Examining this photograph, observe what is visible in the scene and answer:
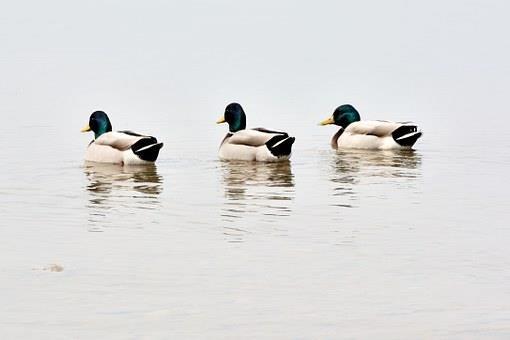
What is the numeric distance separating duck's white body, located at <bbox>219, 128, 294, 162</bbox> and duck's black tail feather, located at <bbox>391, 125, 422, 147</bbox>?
3.32 m

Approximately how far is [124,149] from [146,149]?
47 cm

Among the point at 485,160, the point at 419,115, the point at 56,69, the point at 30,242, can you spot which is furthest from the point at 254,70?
the point at 30,242

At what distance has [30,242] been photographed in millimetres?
13195

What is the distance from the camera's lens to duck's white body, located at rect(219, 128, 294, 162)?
22547 mm

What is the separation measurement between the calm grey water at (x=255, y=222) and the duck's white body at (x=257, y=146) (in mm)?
366

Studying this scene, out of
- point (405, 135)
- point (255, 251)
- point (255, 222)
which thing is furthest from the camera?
point (405, 135)

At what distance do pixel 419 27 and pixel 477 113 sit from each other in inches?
2160

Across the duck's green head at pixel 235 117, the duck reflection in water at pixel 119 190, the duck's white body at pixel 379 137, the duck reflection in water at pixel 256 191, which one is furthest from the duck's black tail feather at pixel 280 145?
the duck's white body at pixel 379 137

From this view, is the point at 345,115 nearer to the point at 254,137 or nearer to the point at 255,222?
the point at 254,137

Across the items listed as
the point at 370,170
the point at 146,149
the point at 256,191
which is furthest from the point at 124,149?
the point at 256,191

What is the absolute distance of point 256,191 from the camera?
18234mm

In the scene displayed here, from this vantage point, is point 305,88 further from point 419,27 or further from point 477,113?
point 419,27

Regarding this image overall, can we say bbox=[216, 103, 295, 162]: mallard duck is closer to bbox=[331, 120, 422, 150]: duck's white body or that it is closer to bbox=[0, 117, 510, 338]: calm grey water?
bbox=[0, 117, 510, 338]: calm grey water

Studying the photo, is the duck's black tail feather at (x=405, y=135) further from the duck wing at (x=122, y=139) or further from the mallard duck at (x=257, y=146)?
the duck wing at (x=122, y=139)
